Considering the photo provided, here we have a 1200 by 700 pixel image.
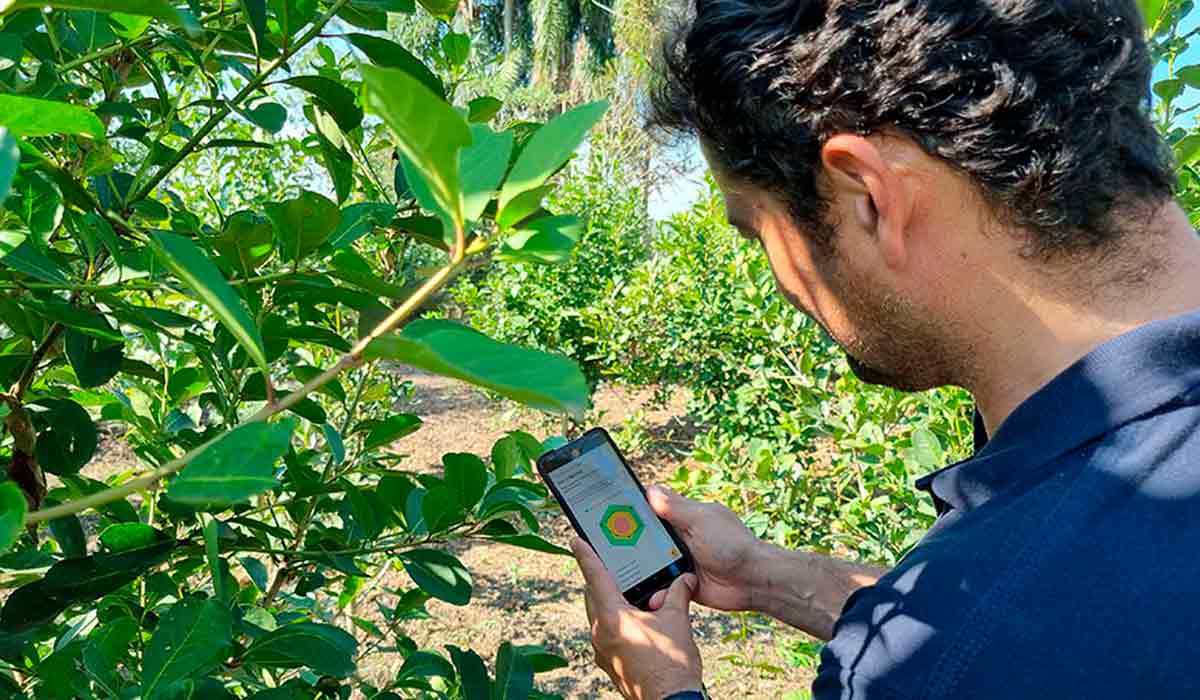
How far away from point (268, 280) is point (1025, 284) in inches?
26.2

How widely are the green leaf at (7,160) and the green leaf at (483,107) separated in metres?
0.72

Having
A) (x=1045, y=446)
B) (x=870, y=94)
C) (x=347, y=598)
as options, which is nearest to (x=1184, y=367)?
(x=1045, y=446)

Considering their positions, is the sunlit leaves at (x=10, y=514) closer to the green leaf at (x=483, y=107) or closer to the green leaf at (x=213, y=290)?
the green leaf at (x=213, y=290)

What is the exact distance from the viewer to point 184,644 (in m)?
0.62

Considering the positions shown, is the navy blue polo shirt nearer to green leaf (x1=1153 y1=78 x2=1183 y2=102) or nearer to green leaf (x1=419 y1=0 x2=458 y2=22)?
green leaf (x1=419 y1=0 x2=458 y2=22)

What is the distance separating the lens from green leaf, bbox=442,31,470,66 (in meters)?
1.17

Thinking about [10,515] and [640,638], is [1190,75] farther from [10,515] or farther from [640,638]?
[10,515]

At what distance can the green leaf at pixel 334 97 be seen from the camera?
0.80 meters

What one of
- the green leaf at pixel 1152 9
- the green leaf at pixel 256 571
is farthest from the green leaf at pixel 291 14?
the green leaf at pixel 1152 9

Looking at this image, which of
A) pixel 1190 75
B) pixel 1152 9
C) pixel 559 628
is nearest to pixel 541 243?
pixel 1152 9

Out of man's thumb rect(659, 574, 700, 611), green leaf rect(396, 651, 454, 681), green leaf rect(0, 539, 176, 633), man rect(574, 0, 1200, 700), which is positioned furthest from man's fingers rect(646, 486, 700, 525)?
green leaf rect(0, 539, 176, 633)

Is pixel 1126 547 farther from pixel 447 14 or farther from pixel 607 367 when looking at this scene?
pixel 607 367

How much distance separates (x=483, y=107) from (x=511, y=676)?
623mm

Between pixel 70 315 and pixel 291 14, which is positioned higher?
pixel 291 14
